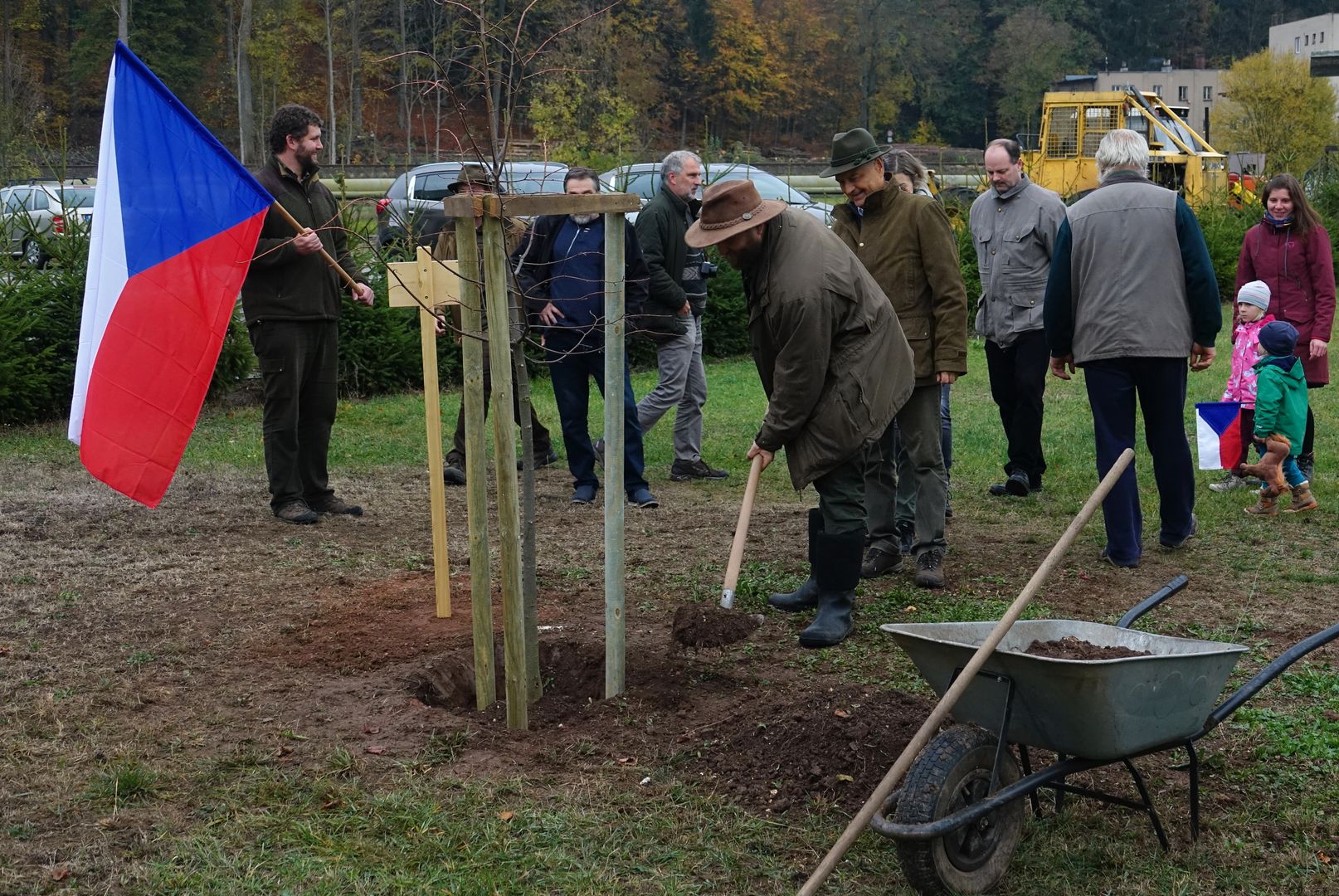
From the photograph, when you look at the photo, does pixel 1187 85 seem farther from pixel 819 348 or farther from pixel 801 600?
pixel 819 348

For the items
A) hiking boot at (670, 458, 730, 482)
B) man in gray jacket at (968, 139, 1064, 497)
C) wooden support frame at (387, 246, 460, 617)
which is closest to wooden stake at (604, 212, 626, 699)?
wooden support frame at (387, 246, 460, 617)

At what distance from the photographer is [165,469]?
4.95 metres

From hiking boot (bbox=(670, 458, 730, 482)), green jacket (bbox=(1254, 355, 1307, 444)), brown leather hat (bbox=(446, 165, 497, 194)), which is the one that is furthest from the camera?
hiking boot (bbox=(670, 458, 730, 482))

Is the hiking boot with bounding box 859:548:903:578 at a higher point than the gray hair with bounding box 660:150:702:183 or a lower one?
lower

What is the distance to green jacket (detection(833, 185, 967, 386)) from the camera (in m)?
5.86

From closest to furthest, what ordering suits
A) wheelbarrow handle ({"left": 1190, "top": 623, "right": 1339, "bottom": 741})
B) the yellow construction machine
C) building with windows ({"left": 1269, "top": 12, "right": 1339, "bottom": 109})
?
wheelbarrow handle ({"left": 1190, "top": 623, "right": 1339, "bottom": 741})
the yellow construction machine
building with windows ({"left": 1269, "top": 12, "right": 1339, "bottom": 109})

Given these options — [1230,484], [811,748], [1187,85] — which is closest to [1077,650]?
[811,748]

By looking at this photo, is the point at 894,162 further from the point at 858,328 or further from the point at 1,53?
the point at 1,53

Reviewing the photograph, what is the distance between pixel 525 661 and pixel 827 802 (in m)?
1.23

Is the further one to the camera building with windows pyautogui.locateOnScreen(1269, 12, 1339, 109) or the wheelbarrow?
building with windows pyautogui.locateOnScreen(1269, 12, 1339, 109)

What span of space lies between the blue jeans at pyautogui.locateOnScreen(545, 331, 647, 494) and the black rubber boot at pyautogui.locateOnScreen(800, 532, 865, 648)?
2.72 m

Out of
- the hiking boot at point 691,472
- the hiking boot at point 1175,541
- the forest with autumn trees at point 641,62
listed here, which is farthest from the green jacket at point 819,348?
the forest with autumn trees at point 641,62

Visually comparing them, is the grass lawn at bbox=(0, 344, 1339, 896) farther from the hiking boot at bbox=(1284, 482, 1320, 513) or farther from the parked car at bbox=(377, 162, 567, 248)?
the parked car at bbox=(377, 162, 567, 248)

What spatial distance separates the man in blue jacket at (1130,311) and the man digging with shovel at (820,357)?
4.21ft
